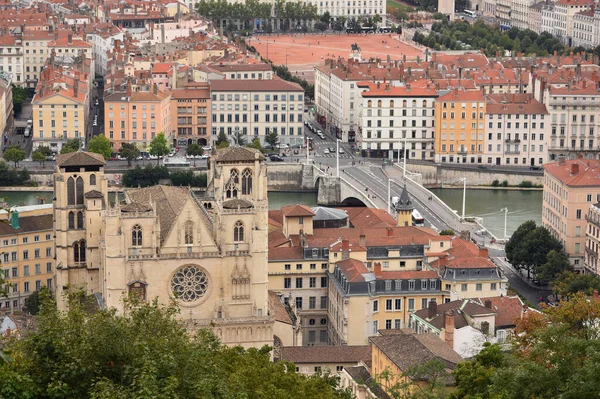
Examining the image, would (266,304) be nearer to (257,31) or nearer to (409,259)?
(409,259)

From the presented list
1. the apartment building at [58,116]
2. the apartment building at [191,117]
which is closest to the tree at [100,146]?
the apartment building at [58,116]

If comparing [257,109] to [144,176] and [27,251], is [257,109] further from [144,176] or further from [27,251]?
[27,251]

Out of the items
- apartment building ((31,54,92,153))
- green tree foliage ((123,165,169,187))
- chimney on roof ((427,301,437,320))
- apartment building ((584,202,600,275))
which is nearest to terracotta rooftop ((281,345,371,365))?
chimney on roof ((427,301,437,320))

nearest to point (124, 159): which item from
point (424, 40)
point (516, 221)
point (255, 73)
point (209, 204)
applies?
point (255, 73)

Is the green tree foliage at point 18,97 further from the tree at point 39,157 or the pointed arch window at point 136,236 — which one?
the pointed arch window at point 136,236

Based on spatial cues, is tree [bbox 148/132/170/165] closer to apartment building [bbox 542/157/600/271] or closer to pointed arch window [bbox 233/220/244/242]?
apartment building [bbox 542/157/600/271]

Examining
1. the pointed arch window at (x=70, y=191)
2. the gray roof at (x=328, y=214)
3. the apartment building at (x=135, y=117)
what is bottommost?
the apartment building at (x=135, y=117)
